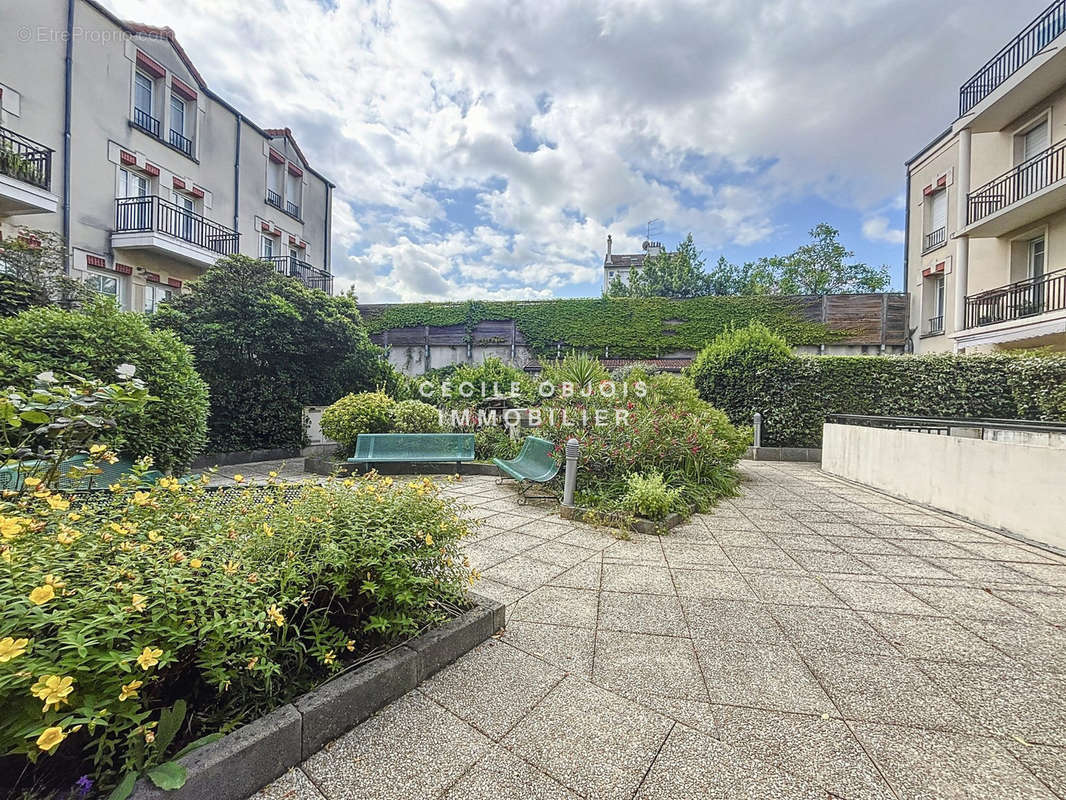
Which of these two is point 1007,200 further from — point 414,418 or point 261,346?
point 261,346

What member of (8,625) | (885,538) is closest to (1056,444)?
(885,538)

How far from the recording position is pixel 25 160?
8.73m

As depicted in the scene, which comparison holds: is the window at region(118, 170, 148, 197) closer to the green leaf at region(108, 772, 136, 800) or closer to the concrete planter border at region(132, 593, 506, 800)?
the concrete planter border at region(132, 593, 506, 800)

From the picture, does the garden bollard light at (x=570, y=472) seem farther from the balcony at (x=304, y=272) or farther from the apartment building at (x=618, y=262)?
the apartment building at (x=618, y=262)

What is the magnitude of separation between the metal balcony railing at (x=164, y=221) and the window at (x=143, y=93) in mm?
2641

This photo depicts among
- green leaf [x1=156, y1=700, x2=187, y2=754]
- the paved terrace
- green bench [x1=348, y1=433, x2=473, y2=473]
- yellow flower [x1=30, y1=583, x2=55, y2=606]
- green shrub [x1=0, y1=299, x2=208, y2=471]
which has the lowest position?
the paved terrace

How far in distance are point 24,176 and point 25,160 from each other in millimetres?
332

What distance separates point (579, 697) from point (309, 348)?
9.23 m

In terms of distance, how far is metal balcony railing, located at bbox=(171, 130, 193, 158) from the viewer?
12.7 meters

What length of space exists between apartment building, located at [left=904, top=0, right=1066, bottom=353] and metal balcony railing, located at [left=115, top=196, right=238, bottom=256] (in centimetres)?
2018

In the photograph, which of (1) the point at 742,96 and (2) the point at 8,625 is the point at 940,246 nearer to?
(1) the point at 742,96

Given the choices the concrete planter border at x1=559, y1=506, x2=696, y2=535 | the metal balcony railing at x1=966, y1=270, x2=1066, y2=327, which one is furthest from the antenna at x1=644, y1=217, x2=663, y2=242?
the concrete planter border at x1=559, y1=506, x2=696, y2=535

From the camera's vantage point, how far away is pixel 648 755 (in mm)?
1621

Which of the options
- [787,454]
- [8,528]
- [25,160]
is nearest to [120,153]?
[25,160]
